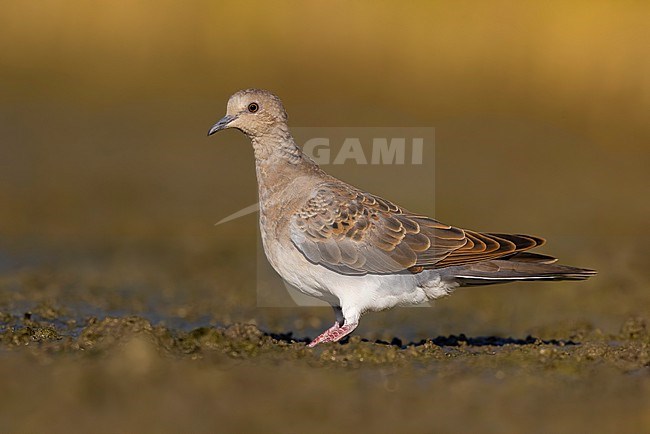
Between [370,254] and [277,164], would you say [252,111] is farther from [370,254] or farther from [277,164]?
[370,254]

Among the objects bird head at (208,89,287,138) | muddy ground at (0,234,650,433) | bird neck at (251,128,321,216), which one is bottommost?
muddy ground at (0,234,650,433)

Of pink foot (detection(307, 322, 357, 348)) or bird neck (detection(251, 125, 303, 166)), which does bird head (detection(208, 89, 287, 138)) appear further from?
pink foot (detection(307, 322, 357, 348))

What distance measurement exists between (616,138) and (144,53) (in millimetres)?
6549

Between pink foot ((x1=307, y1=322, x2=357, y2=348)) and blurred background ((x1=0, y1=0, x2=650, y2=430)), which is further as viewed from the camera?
blurred background ((x1=0, y1=0, x2=650, y2=430))

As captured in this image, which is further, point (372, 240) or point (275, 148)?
point (275, 148)

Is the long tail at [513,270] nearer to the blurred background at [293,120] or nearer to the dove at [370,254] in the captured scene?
the dove at [370,254]

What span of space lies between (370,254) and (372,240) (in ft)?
0.31

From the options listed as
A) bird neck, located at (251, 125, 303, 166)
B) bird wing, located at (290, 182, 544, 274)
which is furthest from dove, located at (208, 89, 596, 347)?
bird neck, located at (251, 125, 303, 166)

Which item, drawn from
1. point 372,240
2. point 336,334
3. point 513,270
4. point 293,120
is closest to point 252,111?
point 372,240

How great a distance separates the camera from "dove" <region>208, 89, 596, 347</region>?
24.6ft

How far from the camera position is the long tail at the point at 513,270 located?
7.54 meters

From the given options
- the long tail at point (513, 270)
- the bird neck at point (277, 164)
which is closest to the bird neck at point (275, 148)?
the bird neck at point (277, 164)

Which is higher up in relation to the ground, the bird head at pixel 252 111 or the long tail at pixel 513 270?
the bird head at pixel 252 111

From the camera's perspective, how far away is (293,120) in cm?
1452
